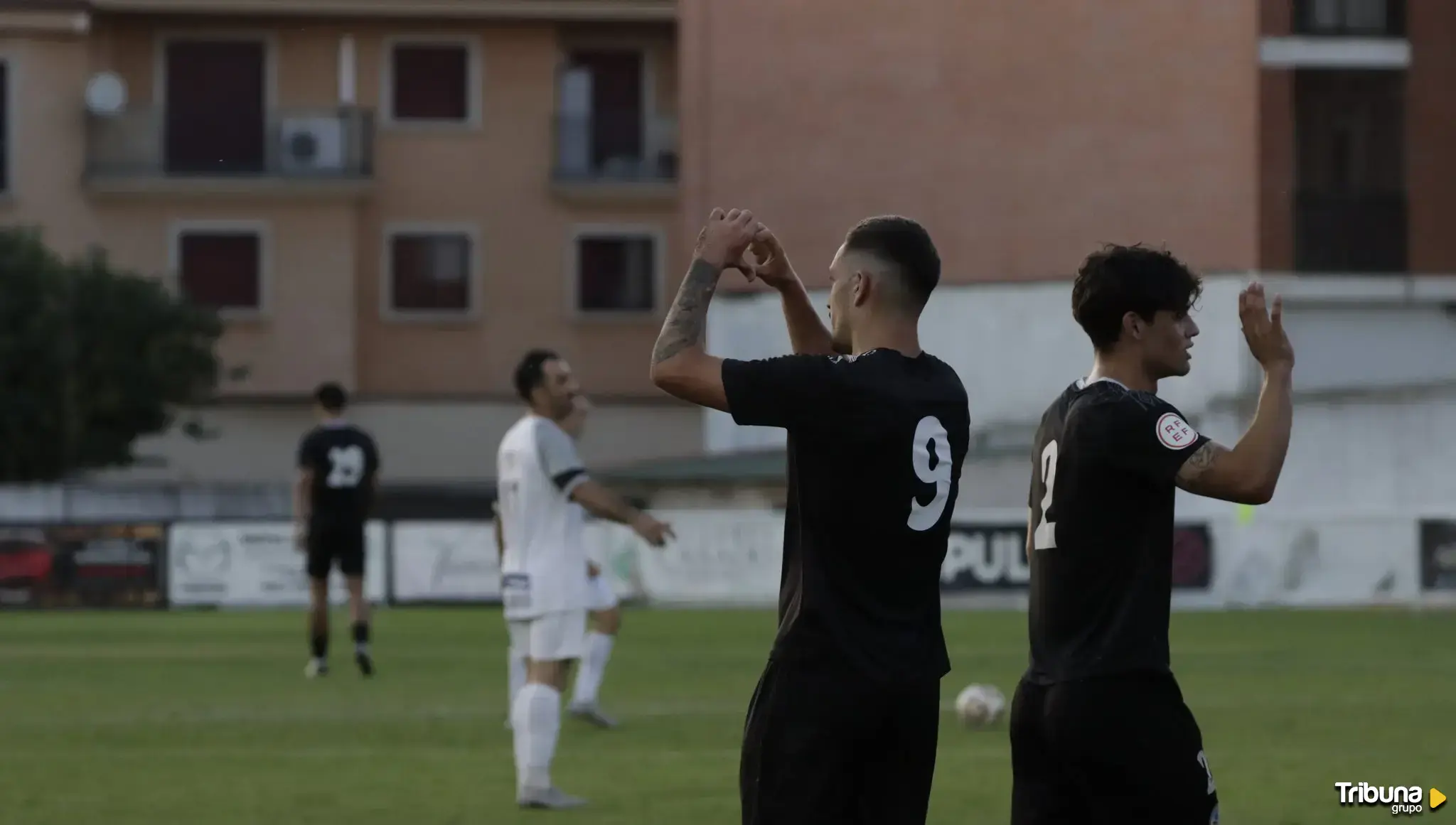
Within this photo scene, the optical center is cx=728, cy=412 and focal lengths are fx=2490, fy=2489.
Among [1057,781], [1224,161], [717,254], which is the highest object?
[1224,161]

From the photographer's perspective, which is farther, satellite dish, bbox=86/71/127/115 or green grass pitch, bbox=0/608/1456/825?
satellite dish, bbox=86/71/127/115

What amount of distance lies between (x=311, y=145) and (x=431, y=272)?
3.57 metres

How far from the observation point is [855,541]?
223 inches

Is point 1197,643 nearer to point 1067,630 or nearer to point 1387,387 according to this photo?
point 1387,387

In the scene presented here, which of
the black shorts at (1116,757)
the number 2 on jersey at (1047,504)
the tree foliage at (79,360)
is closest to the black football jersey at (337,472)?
the number 2 on jersey at (1047,504)

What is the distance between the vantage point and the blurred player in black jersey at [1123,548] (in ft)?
18.3

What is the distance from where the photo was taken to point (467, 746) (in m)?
13.9

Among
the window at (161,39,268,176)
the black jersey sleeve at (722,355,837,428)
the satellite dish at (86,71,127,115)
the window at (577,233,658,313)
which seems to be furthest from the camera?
the window at (577,233,658,313)

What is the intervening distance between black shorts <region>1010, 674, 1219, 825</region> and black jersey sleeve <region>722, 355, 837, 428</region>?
0.88 meters

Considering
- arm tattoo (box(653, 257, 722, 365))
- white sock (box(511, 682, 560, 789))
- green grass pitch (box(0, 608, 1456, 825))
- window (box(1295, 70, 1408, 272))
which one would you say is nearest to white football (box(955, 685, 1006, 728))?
→ green grass pitch (box(0, 608, 1456, 825))

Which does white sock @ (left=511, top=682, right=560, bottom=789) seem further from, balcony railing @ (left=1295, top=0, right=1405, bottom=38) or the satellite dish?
the satellite dish

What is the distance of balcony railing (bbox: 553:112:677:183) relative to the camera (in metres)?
49.9

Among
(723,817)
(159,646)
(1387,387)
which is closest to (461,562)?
(159,646)

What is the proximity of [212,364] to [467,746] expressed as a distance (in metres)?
33.5
